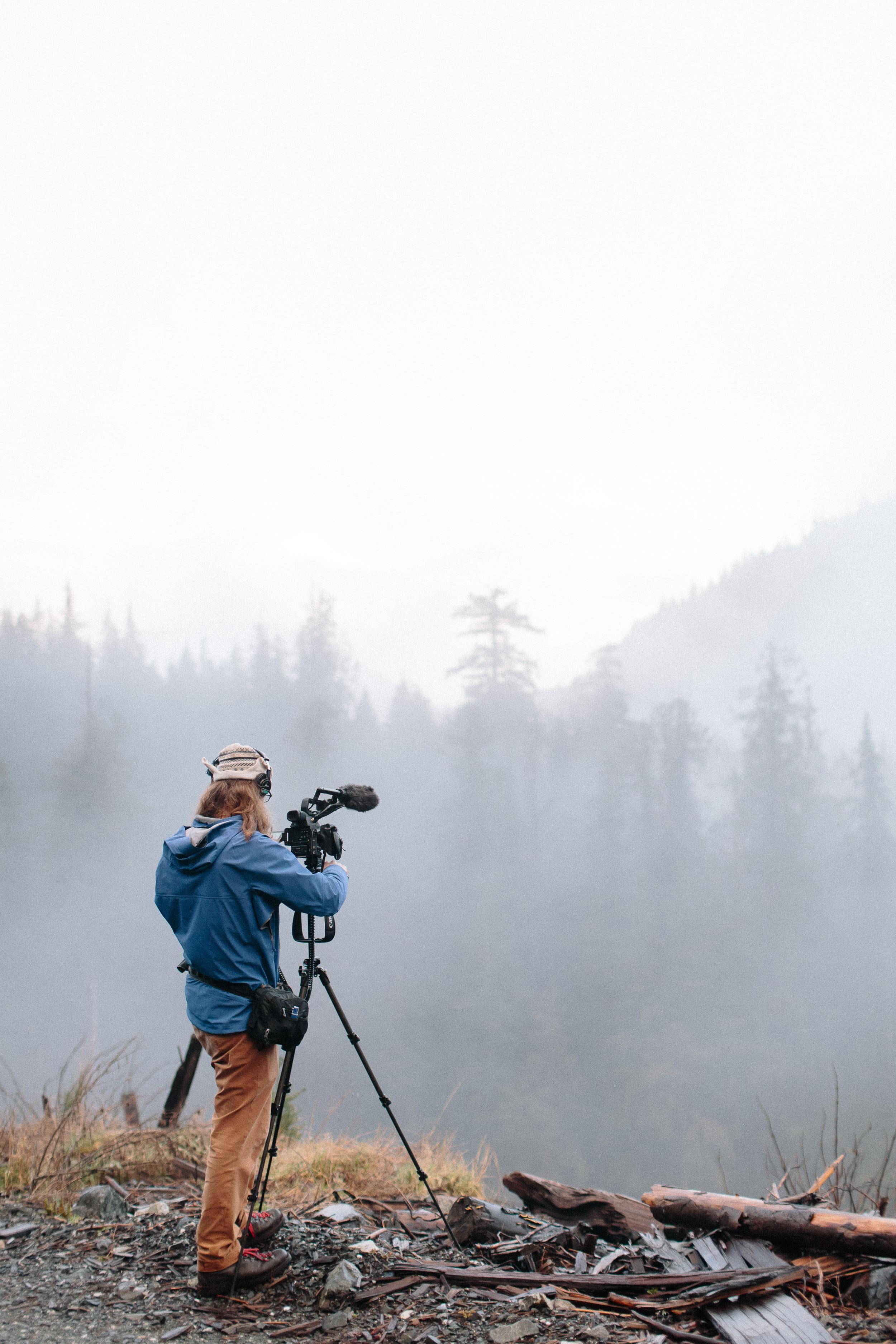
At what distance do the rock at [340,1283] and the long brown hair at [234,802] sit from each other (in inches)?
75.7

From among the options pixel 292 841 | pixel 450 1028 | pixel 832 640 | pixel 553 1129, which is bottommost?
pixel 553 1129

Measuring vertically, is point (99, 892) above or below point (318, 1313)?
below

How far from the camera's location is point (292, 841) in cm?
371

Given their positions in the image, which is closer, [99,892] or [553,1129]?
[553,1129]

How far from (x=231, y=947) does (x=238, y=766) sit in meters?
0.76

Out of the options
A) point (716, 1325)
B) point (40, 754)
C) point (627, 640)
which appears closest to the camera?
point (716, 1325)

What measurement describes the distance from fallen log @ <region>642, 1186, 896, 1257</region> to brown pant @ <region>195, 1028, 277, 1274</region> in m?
2.27

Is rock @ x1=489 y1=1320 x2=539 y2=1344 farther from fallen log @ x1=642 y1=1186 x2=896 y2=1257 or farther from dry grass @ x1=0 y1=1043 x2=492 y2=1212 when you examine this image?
dry grass @ x1=0 y1=1043 x2=492 y2=1212

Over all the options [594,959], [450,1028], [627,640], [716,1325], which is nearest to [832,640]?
[627,640]

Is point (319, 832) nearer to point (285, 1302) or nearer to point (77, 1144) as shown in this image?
point (285, 1302)

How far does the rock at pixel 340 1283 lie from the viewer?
A: 3314 millimetres

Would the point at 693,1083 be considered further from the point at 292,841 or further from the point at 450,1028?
the point at 292,841

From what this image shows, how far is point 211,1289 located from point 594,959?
59017 mm

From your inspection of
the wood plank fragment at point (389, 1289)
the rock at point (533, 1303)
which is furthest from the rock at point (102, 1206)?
the rock at point (533, 1303)
